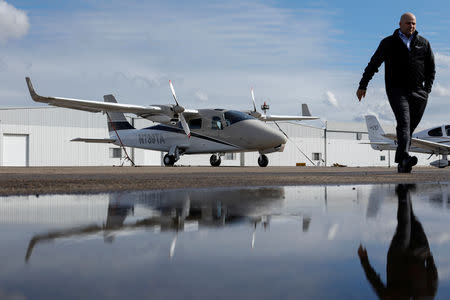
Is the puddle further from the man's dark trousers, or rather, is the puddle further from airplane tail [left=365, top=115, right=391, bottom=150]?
airplane tail [left=365, top=115, right=391, bottom=150]

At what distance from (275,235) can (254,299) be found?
84 centimetres

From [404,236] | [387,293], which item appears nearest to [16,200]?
[404,236]

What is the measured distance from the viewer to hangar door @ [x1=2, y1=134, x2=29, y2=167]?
36.4m

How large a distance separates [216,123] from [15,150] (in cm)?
2190

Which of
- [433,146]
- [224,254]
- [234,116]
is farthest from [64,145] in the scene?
[224,254]

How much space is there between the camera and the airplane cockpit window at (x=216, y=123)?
22.0m

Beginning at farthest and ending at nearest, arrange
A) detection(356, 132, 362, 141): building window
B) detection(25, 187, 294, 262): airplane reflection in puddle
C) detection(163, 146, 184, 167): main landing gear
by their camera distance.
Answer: detection(356, 132, 362, 141): building window < detection(163, 146, 184, 167): main landing gear < detection(25, 187, 294, 262): airplane reflection in puddle

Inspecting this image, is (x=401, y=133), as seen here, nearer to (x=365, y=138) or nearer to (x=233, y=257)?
(x=233, y=257)

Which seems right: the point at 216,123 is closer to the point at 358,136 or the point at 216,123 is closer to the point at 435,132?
the point at 435,132

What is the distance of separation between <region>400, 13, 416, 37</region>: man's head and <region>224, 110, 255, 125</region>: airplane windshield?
14265mm

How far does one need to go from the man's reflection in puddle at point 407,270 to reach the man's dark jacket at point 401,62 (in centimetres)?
584

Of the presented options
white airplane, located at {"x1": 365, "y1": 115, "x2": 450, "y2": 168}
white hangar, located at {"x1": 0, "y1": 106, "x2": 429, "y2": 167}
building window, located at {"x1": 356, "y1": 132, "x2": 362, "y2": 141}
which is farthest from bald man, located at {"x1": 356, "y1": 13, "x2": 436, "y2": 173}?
building window, located at {"x1": 356, "y1": 132, "x2": 362, "y2": 141}

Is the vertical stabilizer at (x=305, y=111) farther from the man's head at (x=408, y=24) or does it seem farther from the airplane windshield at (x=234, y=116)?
the man's head at (x=408, y=24)

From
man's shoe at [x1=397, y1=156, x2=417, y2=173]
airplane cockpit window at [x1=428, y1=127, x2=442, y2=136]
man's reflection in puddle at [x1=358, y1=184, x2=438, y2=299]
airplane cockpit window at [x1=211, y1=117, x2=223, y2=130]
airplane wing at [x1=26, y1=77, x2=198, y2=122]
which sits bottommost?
man's reflection in puddle at [x1=358, y1=184, x2=438, y2=299]
